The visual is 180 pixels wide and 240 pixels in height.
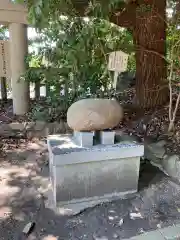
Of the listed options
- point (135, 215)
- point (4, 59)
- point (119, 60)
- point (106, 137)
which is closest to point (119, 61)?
point (119, 60)

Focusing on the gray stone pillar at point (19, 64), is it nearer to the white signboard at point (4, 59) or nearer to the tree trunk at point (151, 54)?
the white signboard at point (4, 59)

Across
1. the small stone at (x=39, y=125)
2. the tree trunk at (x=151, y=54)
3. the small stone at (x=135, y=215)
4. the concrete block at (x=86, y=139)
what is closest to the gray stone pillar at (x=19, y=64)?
the small stone at (x=39, y=125)

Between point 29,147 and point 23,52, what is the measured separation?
5.76 feet

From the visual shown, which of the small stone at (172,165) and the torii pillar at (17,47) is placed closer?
the small stone at (172,165)

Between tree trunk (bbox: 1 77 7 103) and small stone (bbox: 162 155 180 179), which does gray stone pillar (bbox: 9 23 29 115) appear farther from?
small stone (bbox: 162 155 180 179)

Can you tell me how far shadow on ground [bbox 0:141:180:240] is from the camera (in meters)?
2.23

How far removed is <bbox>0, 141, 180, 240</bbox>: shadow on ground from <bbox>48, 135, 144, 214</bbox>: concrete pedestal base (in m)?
0.12

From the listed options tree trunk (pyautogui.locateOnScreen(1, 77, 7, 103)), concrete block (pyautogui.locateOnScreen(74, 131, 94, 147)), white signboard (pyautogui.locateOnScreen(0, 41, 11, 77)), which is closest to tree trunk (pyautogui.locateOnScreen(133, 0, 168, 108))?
concrete block (pyautogui.locateOnScreen(74, 131, 94, 147))

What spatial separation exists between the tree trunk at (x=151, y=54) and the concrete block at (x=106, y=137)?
63.9 inches

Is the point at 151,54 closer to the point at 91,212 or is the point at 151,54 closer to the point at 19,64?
the point at 19,64

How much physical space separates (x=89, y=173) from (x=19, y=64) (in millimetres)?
2988

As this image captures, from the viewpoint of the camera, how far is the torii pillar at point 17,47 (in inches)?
181

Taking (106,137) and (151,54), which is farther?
(151,54)

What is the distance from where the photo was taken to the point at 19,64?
15.9 ft
